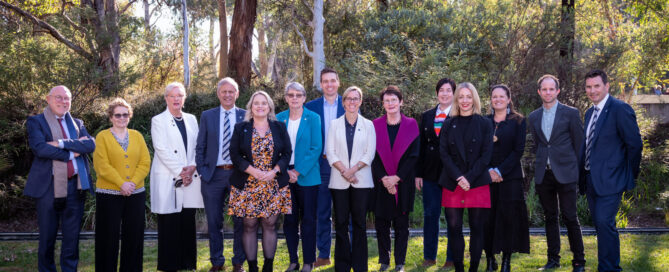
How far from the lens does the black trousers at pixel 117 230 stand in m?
5.02

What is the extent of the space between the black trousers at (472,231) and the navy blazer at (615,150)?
109 cm

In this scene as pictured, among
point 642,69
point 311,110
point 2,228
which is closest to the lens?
point 311,110

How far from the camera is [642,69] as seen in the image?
12.3 meters

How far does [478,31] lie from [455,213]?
27.0 feet

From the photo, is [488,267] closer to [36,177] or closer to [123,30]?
[36,177]

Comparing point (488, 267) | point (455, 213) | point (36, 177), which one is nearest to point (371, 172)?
point (455, 213)

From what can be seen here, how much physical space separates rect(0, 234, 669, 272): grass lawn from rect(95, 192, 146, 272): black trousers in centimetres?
60

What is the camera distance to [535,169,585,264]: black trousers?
539 cm

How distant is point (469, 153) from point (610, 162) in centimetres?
128

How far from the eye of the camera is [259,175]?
4867mm

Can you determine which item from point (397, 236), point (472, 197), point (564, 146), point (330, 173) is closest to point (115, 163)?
point (330, 173)

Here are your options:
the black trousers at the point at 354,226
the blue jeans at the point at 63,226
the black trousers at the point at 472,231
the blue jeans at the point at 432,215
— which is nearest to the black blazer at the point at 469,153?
the black trousers at the point at 472,231

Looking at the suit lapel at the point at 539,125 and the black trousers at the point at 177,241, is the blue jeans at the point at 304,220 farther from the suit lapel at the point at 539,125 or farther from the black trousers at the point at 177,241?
the suit lapel at the point at 539,125

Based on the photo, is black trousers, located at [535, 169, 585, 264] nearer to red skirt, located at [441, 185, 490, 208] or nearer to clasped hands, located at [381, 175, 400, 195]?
red skirt, located at [441, 185, 490, 208]
